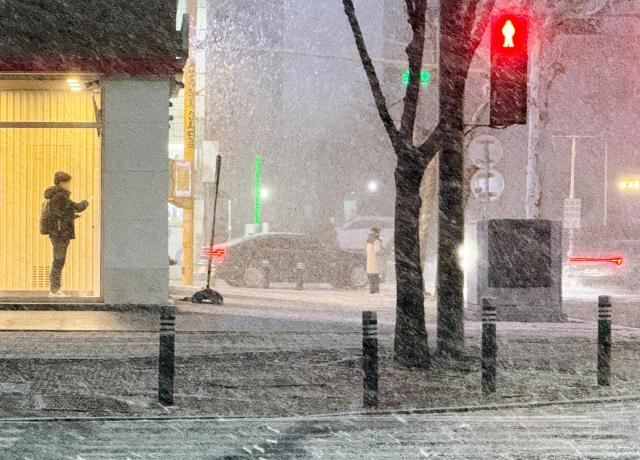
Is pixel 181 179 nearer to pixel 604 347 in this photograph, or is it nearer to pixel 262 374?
pixel 262 374

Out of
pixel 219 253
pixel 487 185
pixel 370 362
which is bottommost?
pixel 370 362

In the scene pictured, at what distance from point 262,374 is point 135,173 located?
763 cm

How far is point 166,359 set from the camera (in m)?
10.6

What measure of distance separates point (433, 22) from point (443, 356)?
17.0m

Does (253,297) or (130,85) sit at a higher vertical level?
(130,85)

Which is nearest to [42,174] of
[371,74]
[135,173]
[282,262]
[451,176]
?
[135,173]

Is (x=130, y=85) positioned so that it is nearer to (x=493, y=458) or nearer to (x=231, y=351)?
(x=231, y=351)

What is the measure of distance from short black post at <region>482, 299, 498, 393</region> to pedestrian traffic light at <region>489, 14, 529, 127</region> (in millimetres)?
2497

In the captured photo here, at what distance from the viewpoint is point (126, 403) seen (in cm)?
1057

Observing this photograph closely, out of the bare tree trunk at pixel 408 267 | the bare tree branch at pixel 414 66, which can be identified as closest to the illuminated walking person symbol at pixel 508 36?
the bare tree branch at pixel 414 66

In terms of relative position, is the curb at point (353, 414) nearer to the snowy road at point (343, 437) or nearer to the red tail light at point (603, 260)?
→ the snowy road at point (343, 437)

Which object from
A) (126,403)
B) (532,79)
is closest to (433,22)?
(532,79)

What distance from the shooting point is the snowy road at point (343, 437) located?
Answer: 8156 millimetres

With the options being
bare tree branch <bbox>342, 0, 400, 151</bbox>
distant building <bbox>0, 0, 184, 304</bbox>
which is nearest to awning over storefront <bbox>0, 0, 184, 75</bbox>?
distant building <bbox>0, 0, 184, 304</bbox>
